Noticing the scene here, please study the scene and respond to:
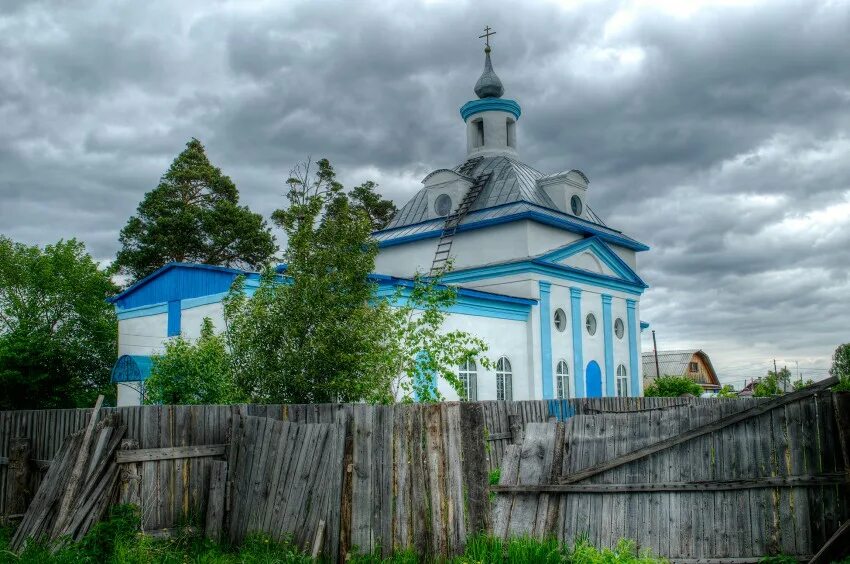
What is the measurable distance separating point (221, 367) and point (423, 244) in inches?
764

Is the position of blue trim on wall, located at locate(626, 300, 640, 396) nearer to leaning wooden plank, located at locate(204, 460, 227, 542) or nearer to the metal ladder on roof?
the metal ladder on roof

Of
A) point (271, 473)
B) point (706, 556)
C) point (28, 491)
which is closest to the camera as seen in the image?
point (706, 556)

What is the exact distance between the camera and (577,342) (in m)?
30.9

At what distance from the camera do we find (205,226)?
1679 inches

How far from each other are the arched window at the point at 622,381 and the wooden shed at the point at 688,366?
3440 cm

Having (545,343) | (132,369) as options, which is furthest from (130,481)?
Answer: (545,343)

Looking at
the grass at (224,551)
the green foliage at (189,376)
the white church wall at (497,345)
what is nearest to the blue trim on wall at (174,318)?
the green foliage at (189,376)

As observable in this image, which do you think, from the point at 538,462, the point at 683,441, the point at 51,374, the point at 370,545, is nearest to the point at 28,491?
the point at 370,545

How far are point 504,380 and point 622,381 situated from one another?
371 inches

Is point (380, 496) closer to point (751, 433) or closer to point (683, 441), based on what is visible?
point (683, 441)

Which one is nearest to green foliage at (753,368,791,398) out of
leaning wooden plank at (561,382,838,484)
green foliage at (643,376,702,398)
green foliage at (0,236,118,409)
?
green foliage at (643,376,702,398)

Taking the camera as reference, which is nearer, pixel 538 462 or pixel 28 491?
pixel 538 462

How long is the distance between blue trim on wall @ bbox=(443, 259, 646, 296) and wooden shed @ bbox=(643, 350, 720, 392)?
37170 millimetres

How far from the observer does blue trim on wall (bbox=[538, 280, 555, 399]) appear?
93.4 ft
